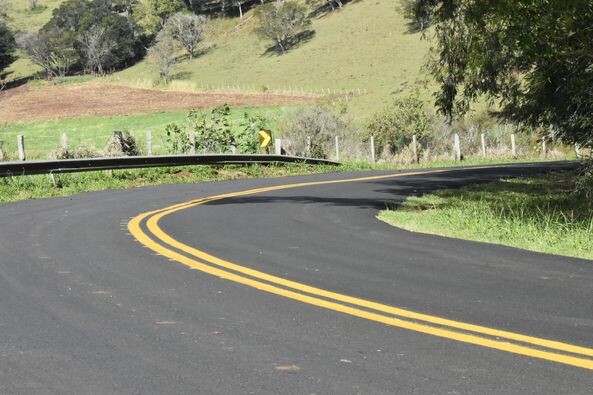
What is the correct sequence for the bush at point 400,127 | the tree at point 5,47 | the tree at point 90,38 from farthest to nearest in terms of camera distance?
1. the tree at point 90,38
2. the tree at point 5,47
3. the bush at point 400,127

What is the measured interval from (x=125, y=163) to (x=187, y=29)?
9957cm

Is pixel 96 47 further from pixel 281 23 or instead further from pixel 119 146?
pixel 119 146

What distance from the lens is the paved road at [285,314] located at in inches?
167

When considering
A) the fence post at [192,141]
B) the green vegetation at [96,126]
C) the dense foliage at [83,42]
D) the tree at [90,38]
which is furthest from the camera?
the tree at [90,38]

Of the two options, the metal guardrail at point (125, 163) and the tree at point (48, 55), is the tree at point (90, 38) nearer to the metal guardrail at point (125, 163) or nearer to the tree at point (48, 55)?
the tree at point (48, 55)

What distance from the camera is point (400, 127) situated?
3772 centimetres

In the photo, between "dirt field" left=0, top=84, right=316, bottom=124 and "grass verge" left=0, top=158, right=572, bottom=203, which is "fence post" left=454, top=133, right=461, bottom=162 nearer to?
"grass verge" left=0, top=158, right=572, bottom=203

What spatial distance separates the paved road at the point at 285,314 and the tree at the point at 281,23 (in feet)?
344

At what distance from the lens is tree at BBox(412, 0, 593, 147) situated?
10875 mm

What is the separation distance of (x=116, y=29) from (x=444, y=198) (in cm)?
10829

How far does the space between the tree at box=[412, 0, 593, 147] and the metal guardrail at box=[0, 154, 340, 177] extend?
28.7 ft

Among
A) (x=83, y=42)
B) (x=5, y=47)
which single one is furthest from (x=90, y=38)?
(x=5, y=47)

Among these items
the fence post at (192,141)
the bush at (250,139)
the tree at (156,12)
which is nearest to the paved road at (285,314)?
the fence post at (192,141)

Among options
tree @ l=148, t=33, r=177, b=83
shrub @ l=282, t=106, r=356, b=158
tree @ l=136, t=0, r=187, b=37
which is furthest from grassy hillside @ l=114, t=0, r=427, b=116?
shrub @ l=282, t=106, r=356, b=158
